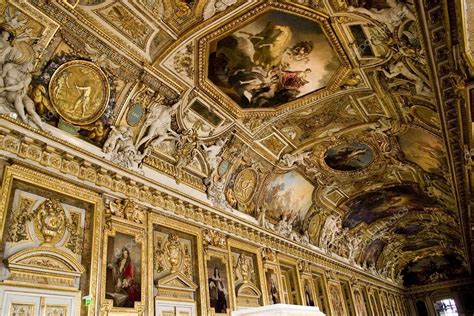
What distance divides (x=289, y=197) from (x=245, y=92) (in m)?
7.47

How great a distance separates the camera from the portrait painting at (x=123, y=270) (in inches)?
308

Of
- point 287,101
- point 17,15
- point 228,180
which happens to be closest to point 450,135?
point 287,101

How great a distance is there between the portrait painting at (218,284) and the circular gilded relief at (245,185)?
3.37 meters

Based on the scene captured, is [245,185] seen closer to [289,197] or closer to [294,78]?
[289,197]

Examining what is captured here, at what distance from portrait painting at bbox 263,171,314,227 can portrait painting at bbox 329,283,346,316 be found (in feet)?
14.2

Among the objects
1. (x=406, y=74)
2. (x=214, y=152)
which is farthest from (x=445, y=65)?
(x=214, y=152)

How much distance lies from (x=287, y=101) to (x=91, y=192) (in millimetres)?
7030

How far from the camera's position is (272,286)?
13.9 m

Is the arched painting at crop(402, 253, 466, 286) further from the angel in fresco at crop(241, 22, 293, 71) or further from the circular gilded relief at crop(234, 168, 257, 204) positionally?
the angel in fresco at crop(241, 22, 293, 71)

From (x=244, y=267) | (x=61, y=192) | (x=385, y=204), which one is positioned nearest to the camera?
(x=61, y=192)

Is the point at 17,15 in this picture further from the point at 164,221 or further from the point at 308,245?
the point at 308,245

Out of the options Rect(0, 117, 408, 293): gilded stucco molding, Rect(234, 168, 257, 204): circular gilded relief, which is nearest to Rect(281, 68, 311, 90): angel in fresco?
Rect(234, 168, 257, 204): circular gilded relief

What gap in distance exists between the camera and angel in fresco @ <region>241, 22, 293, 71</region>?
9555 mm

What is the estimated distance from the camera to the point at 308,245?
1872 centimetres
